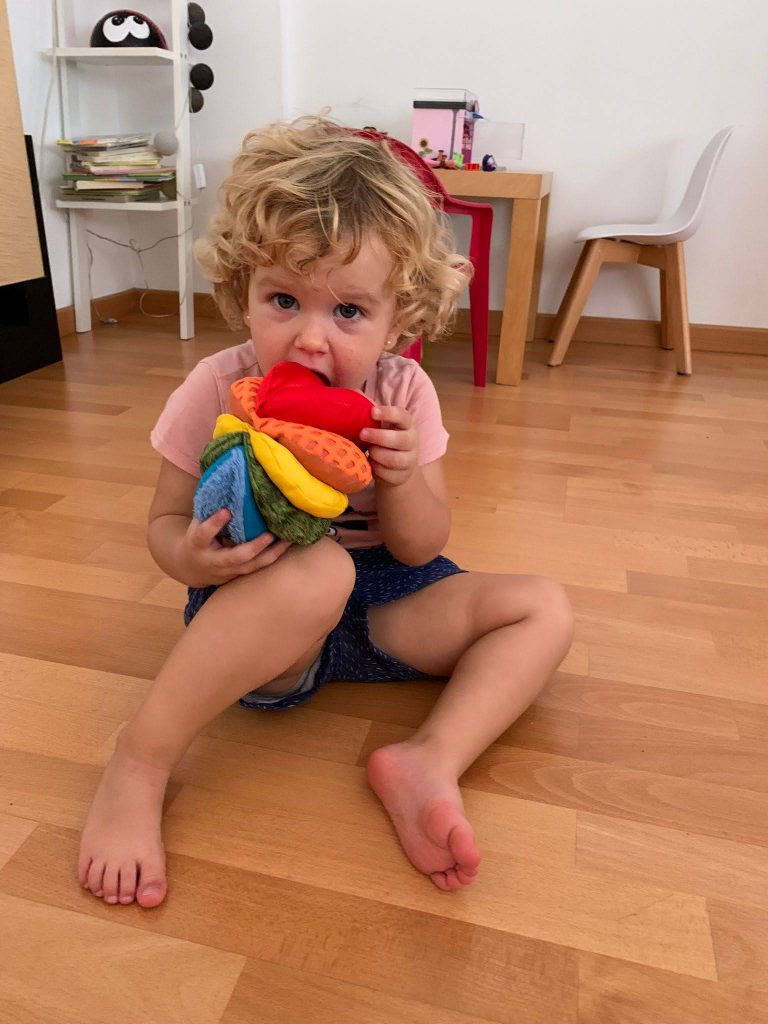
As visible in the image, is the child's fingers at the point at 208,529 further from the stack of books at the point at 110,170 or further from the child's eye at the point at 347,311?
the stack of books at the point at 110,170

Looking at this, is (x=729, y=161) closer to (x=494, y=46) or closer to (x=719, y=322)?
(x=719, y=322)

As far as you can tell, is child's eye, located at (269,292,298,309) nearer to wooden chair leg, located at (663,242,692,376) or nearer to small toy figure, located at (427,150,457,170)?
small toy figure, located at (427,150,457,170)

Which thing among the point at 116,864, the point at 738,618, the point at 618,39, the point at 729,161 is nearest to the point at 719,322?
the point at 729,161

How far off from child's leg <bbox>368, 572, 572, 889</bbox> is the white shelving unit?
1.81m

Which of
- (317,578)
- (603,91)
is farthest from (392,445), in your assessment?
(603,91)

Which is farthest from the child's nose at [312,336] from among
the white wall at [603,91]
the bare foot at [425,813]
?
the white wall at [603,91]

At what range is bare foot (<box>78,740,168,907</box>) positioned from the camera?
0.58 meters

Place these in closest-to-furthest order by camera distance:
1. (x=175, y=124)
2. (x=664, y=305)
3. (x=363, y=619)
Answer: (x=363, y=619), (x=175, y=124), (x=664, y=305)

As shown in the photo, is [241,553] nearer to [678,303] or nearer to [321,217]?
[321,217]

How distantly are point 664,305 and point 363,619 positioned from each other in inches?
77.3

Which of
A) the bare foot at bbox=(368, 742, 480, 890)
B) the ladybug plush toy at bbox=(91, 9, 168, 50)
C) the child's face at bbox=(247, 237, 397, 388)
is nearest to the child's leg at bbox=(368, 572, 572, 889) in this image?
the bare foot at bbox=(368, 742, 480, 890)

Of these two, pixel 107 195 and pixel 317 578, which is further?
pixel 107 195

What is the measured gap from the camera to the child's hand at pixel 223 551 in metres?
0.59

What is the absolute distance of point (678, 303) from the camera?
2.18 m
